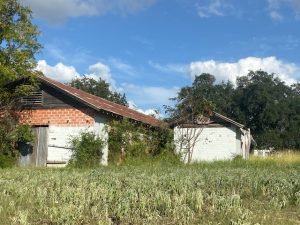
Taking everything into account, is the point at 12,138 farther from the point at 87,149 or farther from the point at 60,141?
the point at 87,149

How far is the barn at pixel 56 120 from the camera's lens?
24.7 m

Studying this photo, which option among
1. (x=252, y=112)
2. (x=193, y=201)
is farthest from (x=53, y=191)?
(x=252, y=112)

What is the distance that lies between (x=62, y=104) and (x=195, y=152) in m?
13.3

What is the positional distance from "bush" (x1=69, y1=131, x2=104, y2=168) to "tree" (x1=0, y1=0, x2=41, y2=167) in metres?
2.73

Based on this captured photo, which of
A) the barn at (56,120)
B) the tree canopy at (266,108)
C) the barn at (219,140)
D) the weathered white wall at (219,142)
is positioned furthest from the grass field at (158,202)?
the tree canopy at (266,108)

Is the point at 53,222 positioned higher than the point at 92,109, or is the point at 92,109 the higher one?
the point at 92,109

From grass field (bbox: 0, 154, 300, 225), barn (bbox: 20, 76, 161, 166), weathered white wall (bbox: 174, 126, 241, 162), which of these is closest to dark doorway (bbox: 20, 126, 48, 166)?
barn (bbox: 20, 76, 161, 166)

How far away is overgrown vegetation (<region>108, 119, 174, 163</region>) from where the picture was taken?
79.0 feet

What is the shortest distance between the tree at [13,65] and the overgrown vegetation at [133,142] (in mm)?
4256

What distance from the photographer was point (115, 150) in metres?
24.7

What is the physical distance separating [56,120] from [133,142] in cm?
412

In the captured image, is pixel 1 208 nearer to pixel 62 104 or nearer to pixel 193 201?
pixel 193 201

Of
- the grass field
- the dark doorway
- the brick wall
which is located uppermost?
the brick wall

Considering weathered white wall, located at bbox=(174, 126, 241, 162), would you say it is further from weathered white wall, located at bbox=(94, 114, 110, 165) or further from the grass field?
the grass field
